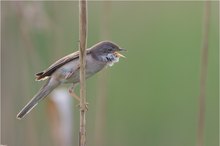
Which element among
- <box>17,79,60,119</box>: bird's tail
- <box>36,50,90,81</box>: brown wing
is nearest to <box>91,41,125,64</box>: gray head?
<box>36,50,90,81</box>: brown wing

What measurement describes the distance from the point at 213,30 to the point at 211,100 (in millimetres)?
937

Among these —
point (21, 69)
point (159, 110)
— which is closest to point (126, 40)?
point (159, 110)

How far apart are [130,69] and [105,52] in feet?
6.12

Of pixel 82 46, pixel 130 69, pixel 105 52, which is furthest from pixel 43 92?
pixel 130 69

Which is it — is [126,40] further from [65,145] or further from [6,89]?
[65,145]

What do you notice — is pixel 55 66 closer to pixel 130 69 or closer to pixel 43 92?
pixel 43 92

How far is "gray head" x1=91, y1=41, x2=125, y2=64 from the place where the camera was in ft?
12.2

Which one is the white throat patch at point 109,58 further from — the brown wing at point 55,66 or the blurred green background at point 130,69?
the blurred green background at point 130,69

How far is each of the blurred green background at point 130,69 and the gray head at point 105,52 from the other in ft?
1.81

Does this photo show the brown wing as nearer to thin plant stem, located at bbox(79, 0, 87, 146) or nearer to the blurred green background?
the blurred green background

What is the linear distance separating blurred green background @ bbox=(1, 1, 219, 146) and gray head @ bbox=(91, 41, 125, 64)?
551mm

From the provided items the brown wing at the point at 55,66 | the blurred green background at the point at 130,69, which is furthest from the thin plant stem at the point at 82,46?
the blurred green background at the point at 130,69

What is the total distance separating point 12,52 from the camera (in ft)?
15.5

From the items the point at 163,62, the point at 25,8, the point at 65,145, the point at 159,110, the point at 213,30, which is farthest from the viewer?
the point at 213,30
